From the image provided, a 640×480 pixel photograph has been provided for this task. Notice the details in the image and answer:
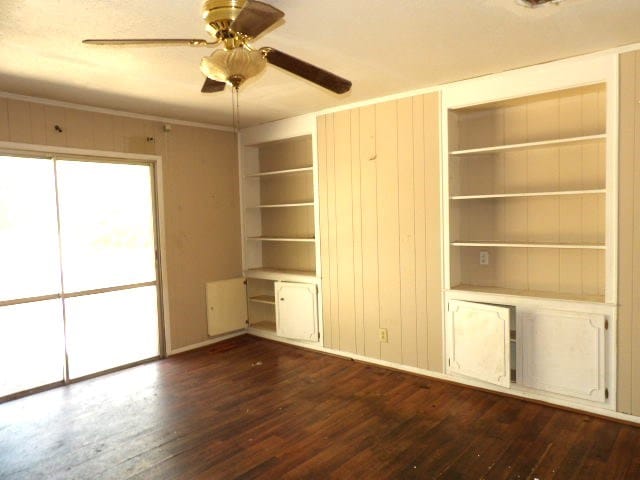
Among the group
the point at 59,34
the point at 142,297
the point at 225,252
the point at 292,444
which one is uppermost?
the point at 59,34

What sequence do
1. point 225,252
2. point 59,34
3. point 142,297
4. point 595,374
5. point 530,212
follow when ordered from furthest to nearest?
1. point 225,252
2. point 142,297
3. point 530,212
4. point 595,374
5. point 59,34

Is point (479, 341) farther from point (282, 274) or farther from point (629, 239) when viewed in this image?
point (282, 274)

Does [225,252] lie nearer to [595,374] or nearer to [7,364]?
[7,364]

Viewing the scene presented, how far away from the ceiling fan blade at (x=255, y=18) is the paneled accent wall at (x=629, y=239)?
2.40 m

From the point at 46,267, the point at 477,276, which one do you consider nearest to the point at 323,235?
the point at 477,276

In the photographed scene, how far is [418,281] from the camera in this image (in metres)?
3.80

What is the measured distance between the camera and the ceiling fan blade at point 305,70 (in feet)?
6.30

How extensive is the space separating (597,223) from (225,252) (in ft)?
12.0

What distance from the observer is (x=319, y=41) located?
2.59m

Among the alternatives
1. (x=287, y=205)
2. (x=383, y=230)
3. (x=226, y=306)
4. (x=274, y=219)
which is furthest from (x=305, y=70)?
(x=226, y=306)

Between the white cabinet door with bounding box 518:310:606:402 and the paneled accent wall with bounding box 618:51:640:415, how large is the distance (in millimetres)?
123

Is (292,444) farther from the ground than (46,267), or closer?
closer

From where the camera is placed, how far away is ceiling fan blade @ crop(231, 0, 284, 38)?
1589 millimetres

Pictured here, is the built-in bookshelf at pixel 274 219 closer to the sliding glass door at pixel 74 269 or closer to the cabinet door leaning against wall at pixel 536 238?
the sliding glass door at pixel 74 269
